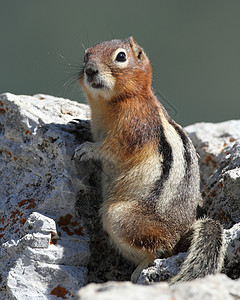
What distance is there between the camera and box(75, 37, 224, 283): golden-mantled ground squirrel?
12.8ft

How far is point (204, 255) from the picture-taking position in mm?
3381

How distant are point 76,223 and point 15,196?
0.68 meters

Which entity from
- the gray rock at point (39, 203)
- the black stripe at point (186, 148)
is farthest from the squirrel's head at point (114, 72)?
the gray rock at point (39, 203)

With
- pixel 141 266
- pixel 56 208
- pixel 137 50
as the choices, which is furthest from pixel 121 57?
pixel 141 266

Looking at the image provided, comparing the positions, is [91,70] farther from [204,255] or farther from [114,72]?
[204,255]

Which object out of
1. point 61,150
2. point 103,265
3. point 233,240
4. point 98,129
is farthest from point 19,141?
point 233,240

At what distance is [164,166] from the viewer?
419cm

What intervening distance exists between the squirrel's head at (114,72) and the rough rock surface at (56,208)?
25.9 inches

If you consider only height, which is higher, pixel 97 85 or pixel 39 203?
pixel 97 85

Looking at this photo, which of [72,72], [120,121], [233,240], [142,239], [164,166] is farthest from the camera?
[72,72]

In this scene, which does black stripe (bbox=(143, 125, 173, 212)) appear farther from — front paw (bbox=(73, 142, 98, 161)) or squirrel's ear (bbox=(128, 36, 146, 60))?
squirrel's ear (bbox=(128, 36, 146, 60))

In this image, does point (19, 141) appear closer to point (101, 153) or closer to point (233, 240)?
point (101, 153)

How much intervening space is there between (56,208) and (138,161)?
3.00 ft

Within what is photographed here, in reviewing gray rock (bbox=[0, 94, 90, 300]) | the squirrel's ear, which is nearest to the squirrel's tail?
gray rock (bbox=[0, 94, 90, 300])
